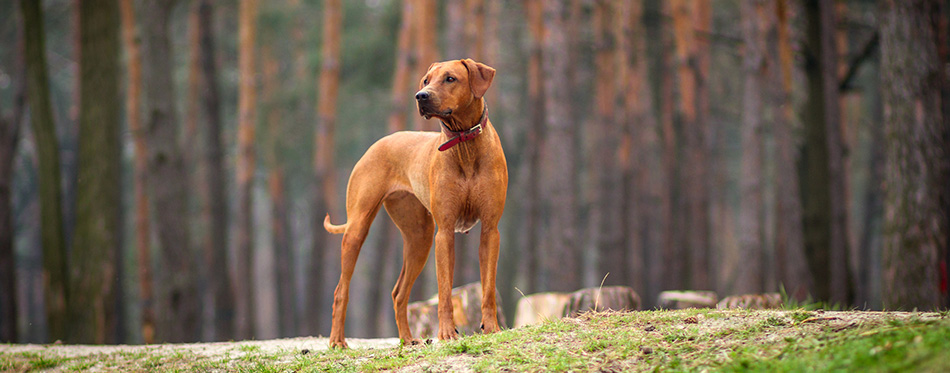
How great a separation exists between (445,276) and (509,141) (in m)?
21.1

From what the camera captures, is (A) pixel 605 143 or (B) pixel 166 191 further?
(A) pixel 605 143

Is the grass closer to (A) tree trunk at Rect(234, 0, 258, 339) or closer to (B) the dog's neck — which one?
(B) the dog's neck

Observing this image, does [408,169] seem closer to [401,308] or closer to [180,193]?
[401,308]

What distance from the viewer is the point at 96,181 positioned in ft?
33.5

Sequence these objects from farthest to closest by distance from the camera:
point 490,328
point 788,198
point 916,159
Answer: point 788,198, point 916,159, point 490,328

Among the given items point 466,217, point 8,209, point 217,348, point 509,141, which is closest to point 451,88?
point 466,217

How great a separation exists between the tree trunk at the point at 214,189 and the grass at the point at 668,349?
1106 centimetres

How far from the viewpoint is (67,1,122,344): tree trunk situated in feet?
33.2

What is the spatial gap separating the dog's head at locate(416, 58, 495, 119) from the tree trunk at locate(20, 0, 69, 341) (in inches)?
323

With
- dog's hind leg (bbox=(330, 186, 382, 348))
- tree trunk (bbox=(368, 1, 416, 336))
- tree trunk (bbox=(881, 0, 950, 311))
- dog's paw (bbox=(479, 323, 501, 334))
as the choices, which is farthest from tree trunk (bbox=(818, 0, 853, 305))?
dog's hind leg (bbox=(330, 186, 382, 348))

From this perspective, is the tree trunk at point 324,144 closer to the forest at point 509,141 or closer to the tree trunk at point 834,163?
the forest at point 509,141

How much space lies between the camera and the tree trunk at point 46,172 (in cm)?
1062

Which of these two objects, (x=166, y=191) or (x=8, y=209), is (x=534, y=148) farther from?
(x=8, y=209)

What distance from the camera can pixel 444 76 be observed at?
493 cm
